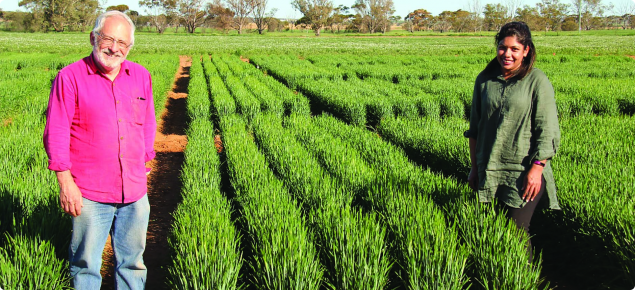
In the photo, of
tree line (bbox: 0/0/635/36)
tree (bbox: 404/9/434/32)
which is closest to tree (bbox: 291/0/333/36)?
tree line (bbox: 0/0/635/36)

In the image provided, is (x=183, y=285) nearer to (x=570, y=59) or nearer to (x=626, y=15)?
(x=570, y=59)

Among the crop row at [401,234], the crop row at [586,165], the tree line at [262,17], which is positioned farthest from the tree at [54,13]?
→ the crop row at [401,234]

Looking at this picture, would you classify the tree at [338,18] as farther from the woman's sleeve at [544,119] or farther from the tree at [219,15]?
the woman's sleeve at [544,119]

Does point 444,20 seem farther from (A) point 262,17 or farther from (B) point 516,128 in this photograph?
(B) point 516,128

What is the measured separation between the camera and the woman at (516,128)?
2.34 m

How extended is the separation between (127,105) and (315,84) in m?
9.23

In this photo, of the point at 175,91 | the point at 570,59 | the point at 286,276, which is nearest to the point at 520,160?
the point at 286,276

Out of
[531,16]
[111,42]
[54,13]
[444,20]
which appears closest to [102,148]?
[111,42]

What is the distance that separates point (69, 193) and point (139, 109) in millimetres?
537

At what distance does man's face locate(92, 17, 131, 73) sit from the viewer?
80.2 inches

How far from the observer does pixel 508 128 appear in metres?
2.45

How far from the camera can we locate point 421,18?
3935 inches

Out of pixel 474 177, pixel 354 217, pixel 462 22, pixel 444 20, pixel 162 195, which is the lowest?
pixel 162 195

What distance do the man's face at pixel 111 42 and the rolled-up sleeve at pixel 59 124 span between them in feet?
0.60
